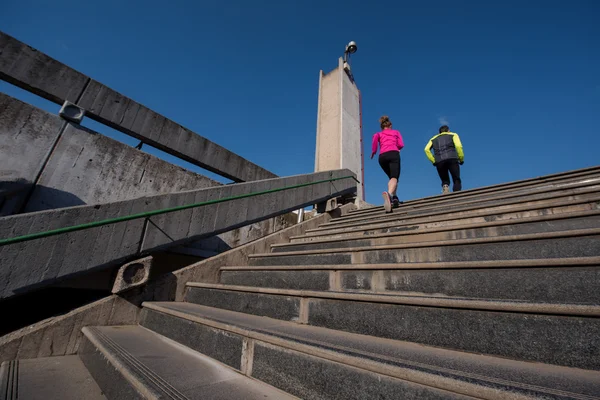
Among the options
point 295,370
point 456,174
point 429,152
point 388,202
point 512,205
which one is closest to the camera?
point 295,370

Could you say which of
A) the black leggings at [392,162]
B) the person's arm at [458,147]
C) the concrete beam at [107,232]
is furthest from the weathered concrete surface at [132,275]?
the person's arm at [458,147]

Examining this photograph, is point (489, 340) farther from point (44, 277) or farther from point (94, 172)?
point (94, 172)

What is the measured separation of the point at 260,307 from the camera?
7.32 feet

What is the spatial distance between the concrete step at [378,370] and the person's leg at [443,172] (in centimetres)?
533

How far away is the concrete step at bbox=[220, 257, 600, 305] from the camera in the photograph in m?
1.33

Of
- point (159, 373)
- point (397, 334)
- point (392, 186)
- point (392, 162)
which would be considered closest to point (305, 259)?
point (397, 334)

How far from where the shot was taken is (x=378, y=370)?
102cm

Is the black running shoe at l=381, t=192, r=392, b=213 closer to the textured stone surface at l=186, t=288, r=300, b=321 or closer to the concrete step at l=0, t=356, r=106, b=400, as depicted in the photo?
the textured stone surface at l=186, t=288, r=300, b=321

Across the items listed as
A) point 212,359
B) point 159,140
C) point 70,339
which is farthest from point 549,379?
point 159,140

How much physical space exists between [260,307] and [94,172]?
3472mm

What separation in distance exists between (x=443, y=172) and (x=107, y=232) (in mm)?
6420

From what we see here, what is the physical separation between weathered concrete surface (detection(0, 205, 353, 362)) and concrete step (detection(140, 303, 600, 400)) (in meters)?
1.57

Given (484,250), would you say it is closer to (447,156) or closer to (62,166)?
(447,156)

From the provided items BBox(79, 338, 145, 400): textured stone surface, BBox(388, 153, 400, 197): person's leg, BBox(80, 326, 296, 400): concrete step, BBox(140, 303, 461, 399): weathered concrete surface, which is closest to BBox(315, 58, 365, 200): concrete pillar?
BBox(388, 153, 400, 197): person's leg
